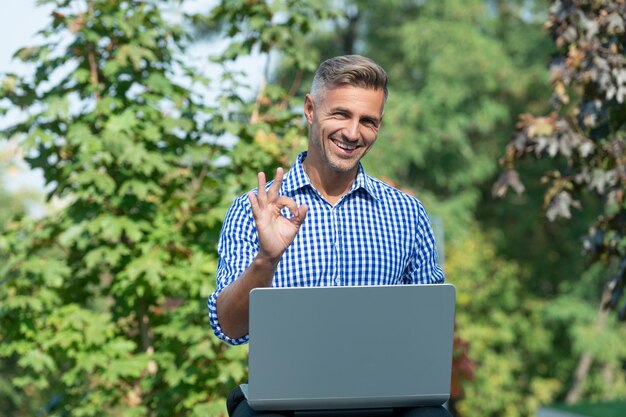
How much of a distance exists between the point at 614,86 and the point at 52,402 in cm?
328

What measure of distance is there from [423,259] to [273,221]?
25.6 inches

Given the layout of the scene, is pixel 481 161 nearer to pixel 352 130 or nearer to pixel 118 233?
pixel 118 233

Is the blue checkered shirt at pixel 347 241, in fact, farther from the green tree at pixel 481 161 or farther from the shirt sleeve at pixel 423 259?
the green tree at pixel 481 161

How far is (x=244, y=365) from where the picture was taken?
5383 millimetres

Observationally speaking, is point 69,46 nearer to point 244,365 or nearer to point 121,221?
point 121,221

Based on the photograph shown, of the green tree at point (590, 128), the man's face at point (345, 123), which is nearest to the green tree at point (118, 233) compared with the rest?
the green tree at point (590, 128)

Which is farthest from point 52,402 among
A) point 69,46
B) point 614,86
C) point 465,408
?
point 465,408

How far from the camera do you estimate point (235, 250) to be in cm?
299

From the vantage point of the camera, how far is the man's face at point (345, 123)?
2.94 metres

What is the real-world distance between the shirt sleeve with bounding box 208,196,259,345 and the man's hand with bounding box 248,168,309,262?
0.28 meters

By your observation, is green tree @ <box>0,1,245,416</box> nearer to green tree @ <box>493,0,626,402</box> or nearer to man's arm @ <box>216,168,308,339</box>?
green tree @ <box>493,0,626,402</box>

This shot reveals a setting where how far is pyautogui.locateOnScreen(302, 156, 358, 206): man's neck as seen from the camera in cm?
306

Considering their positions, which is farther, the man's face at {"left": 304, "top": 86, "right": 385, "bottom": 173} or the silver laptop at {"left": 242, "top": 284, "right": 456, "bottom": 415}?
the man's face at {"left": 304, "top": 86, "right": 385, "bottom": 173}

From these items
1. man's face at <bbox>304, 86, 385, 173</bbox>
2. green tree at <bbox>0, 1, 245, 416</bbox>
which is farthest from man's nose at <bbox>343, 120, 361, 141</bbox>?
green tree at <bbox>0, 1, 245, 416</bbox>
